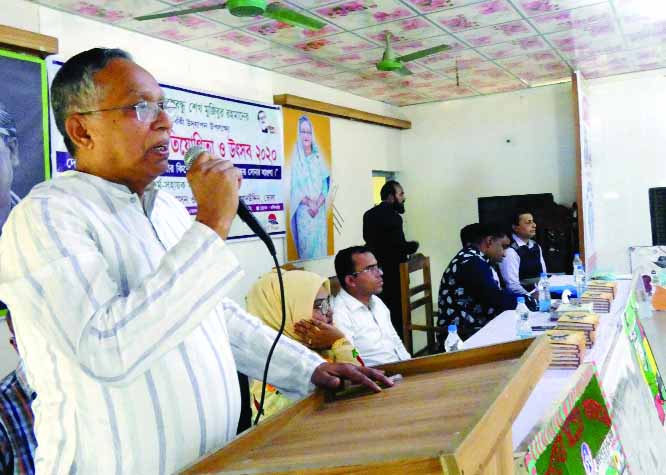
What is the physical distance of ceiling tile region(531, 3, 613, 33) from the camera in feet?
12.4

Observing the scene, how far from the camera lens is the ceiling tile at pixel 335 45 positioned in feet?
13.4

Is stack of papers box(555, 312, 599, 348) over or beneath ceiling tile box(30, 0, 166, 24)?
beneath

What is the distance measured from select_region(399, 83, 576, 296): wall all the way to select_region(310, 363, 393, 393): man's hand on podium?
588 cm

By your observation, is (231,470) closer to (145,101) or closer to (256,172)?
(145,101)

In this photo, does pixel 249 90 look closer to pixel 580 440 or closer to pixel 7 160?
pixel 7 160

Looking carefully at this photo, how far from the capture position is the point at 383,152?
6.74m

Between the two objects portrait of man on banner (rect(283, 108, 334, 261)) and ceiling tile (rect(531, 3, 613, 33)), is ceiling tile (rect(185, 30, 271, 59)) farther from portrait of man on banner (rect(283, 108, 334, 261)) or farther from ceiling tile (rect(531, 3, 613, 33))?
ceiling tile (rect(531, 3, 613, 33))

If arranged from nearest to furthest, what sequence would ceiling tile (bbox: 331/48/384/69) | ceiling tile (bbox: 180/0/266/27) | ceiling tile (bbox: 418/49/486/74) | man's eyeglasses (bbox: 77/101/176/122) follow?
man's eyeglasses (bbox: 77/101/176/122) → ceiling tile (bbox: 180/0/266/27) → ceiling tile (bbox: 331/48/384/69) → ceiling tile (bbox: 418/49/486/74)

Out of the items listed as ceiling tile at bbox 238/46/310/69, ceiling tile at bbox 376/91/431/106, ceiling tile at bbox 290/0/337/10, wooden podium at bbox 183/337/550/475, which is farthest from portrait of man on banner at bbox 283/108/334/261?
wooden podium at bbox 183/337/550/475

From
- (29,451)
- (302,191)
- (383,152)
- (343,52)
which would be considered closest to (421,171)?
(383,152)

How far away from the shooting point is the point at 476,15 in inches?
148

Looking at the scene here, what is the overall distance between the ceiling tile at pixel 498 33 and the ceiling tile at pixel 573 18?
0.28ft

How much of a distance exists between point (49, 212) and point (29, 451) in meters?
0.92

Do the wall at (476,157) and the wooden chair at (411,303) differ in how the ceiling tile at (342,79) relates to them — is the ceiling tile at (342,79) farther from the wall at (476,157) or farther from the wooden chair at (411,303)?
the wooden chair at (411,303)
